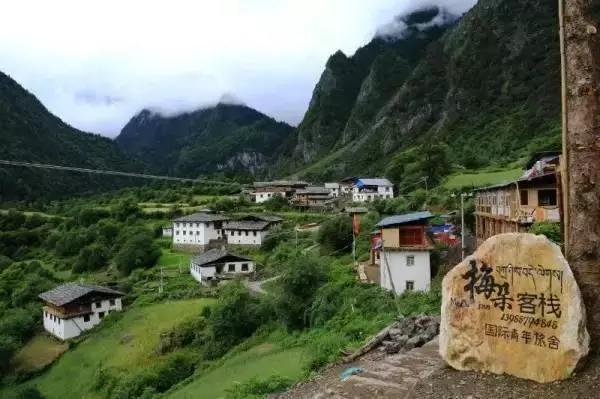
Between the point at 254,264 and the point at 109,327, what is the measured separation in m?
15.2

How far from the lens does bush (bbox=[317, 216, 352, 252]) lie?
45719 mm

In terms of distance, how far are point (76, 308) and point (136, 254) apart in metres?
15.0

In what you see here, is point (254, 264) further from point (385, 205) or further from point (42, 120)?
point (42, 120)

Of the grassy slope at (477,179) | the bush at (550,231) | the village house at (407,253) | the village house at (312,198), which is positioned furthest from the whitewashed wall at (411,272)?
the village house at (312,198)

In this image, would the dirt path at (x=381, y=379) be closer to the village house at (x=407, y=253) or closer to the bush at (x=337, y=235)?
the village house at (x=407, y=253)

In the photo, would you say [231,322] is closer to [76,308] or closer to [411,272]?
[411,272]

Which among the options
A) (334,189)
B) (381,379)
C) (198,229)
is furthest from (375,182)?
(381,379)

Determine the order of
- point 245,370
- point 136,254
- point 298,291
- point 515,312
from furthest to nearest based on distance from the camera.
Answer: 1. point 136,254
2. point 298,291
3. point 245,370
4. point 515,312

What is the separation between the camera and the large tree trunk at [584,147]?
853 cm

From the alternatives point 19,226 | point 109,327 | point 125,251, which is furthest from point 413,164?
point 19,226

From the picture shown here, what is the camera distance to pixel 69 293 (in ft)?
145

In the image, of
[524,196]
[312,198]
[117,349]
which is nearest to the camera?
[524,196]

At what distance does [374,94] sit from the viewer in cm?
18312

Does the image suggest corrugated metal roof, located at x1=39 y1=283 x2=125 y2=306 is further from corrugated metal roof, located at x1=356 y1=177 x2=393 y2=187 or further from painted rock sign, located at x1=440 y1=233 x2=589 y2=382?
corrugated metal roof, located at x1=356 y1=177 x2=393 y2=187
